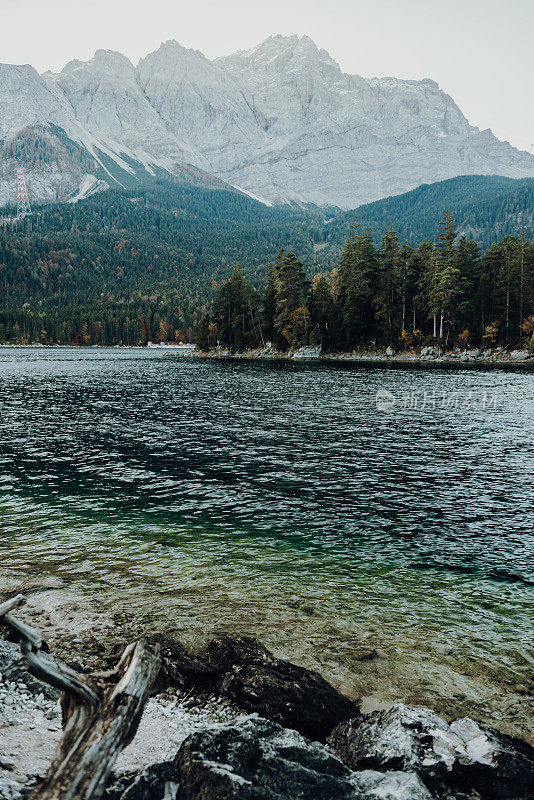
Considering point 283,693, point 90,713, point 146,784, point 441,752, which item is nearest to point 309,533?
point 283,693

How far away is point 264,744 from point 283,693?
6.09ft

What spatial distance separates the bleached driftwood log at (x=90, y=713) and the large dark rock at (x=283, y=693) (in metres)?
3.29

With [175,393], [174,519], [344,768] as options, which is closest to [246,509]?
[174,519]

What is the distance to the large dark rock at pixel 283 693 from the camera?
25.8 ft

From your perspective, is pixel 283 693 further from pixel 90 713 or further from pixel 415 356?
pixel 415 356

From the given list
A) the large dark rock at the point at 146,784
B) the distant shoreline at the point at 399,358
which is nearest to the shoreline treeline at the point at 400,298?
the distant shoreline at the point at 399,358

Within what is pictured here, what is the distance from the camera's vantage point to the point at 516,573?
14406 millimetres

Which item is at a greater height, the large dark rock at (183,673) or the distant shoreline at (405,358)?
the distant shoreline at (405,358)

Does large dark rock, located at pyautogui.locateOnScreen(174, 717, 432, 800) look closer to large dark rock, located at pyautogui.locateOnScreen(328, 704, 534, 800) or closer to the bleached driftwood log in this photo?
large dark rock, located at pyautogui.locateOnScreen(328, 704, 534, 800)

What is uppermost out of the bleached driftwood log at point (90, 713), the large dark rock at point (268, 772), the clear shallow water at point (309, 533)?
the bleached driftwood log at point (90, 713)

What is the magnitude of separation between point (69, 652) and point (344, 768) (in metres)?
6.48

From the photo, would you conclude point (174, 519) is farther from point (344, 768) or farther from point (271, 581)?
point (344, 768)

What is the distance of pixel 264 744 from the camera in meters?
6.37

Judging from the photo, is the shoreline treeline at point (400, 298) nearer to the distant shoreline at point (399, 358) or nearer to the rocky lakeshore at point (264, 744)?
the distant shoreline at point (399, 358)
